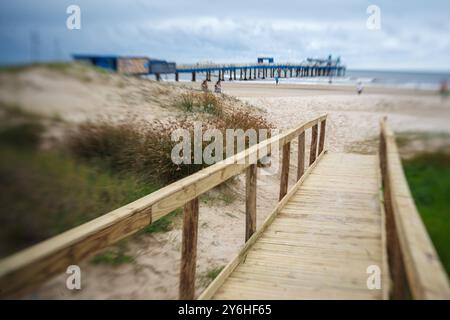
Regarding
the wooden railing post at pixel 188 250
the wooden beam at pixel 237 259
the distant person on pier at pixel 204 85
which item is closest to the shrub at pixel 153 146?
the distant person on pier at pixel 204 85

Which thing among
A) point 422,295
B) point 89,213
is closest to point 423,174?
point 422,295

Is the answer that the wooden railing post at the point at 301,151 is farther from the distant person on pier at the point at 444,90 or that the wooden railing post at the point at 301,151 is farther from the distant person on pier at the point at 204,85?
the distant person on pier at the point at 444,90

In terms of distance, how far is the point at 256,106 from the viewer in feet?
11.1

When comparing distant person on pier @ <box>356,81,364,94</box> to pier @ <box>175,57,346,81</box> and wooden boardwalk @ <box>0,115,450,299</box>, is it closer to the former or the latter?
pier @ <box>175,57,346,81</box>

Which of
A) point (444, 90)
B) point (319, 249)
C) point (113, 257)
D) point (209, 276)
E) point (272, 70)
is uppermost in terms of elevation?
point (272, 70)

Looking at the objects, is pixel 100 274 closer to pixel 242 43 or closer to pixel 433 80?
pixel 242 43

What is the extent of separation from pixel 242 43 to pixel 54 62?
1307mm

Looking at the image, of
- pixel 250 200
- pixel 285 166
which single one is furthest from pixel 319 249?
pixel 285 166

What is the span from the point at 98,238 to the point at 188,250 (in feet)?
2.00

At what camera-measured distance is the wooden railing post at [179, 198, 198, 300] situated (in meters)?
1.71

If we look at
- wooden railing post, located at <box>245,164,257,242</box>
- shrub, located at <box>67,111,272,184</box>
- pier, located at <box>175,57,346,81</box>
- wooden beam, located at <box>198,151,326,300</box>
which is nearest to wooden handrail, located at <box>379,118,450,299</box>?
wooden beam, located at <box>198,151,326,300</box>

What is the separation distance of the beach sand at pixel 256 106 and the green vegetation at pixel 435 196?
11 cm

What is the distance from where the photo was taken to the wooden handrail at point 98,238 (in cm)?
91

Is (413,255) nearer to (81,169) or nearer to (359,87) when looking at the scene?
(359,87)
